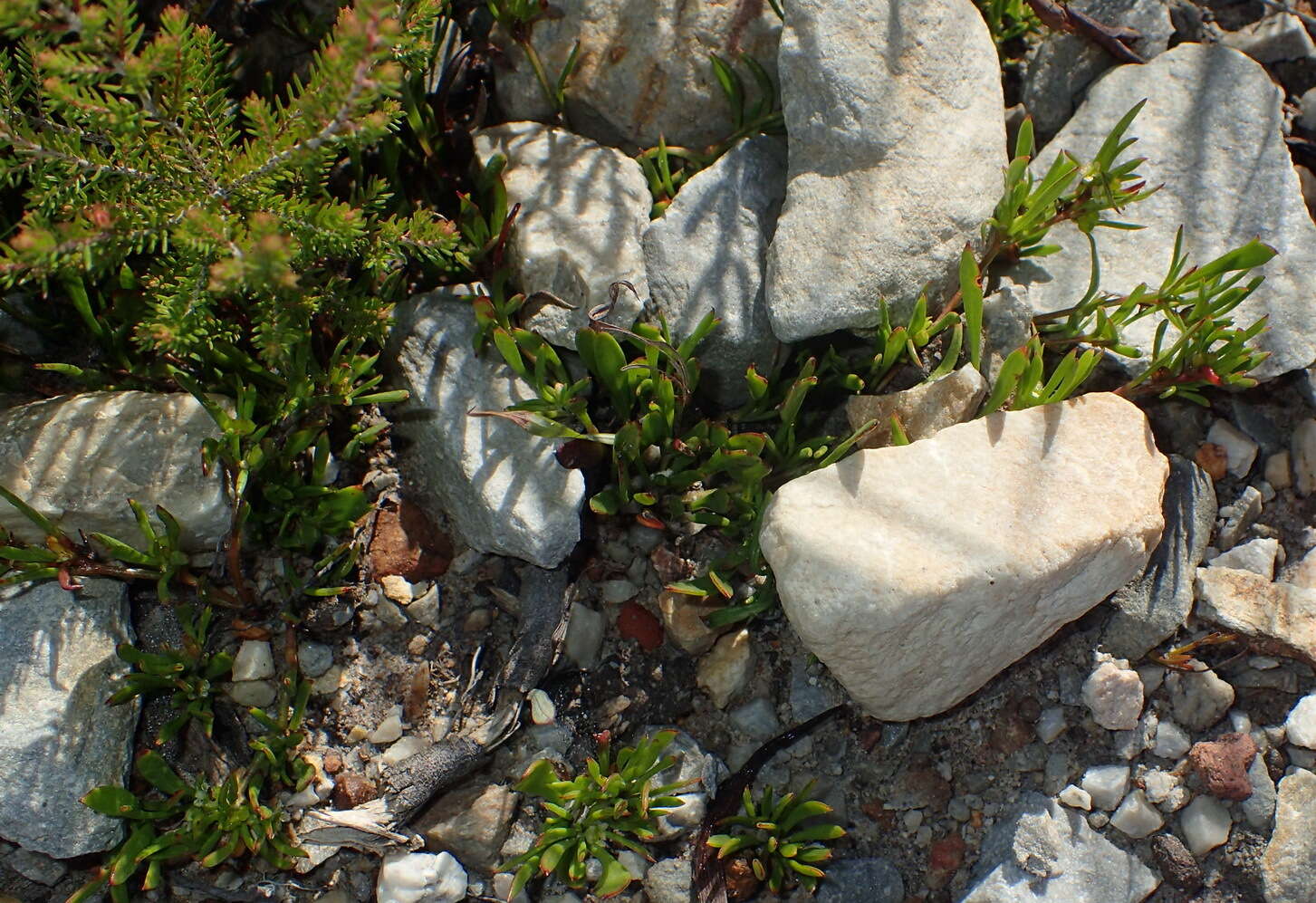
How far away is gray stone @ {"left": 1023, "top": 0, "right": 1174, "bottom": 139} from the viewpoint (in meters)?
3.69

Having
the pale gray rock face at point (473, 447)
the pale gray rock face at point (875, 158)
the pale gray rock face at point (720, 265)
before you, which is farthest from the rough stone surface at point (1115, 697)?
the pale gray rock face at point (473, 447)

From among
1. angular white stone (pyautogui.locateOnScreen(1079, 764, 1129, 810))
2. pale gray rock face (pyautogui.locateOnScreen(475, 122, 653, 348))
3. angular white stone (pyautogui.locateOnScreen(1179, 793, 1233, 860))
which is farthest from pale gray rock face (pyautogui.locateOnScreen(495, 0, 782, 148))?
angular white stone (pyautogui.locateOnScreen(1179, 793, 1233, 860))

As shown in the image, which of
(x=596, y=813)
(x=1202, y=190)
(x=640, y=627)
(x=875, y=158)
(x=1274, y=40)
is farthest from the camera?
(x=1274, y=40)

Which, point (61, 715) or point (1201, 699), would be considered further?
point (1201, 699)

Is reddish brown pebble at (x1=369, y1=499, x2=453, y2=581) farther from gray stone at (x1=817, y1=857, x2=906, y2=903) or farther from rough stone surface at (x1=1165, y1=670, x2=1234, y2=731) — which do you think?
rough stone surface at (x1=1165, y1=670, x2=1234, y2=731)

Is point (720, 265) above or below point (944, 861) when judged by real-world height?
above

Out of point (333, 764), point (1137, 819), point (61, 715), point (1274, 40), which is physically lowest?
point (1137, 819)

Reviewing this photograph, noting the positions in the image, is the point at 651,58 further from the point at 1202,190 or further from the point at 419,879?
the point at 419,879

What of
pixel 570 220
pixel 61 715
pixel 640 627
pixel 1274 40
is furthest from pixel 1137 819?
pixel 61 715

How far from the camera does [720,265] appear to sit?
3.31 m

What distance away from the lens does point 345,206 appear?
2703 millimetres

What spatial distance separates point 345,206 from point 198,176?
0.36 metres

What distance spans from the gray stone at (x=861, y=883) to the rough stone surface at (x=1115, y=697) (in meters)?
0.80

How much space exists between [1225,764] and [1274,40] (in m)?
2.59
